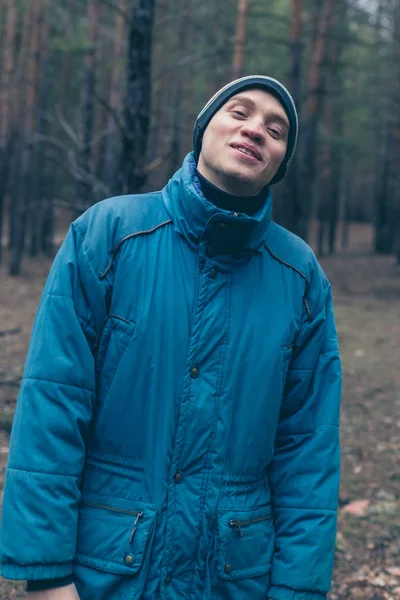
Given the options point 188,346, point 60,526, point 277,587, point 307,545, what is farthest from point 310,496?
point 60,526

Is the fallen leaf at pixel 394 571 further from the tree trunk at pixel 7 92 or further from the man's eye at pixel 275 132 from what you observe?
the tree trunk at pixel 7 92

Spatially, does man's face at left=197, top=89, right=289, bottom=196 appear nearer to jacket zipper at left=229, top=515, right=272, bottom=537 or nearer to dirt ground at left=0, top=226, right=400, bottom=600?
jacket zipper at left=229, top=515, right=272, bottom=537

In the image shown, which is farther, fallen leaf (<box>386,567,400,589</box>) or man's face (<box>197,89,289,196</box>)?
fallen leaf (<box>386,567,400,589</box>)

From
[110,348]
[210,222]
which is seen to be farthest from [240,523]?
[210,222]

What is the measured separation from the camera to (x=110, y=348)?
6.37 ft

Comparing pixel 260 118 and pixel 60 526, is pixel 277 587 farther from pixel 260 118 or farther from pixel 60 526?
pixel 260 118

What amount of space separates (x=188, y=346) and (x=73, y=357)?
0.31 metres

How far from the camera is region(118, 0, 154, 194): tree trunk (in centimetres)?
645

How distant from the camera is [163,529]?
1896mm

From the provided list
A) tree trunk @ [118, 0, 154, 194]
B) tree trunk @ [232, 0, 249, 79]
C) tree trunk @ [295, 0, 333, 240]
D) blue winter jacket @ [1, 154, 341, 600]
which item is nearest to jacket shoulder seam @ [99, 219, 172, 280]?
blue winter jacket @ [1, 154, 341, 600]

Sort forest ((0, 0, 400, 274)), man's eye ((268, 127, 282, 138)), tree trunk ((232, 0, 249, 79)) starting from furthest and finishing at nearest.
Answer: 1. tree trunk ((232, 0, 249, 79))
2. forest ((0, 0, 400, 274))
3. man's eye ((268, 127, 282, 138))

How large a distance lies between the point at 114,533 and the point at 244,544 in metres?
0.37

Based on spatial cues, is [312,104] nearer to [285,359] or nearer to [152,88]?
[152,88]

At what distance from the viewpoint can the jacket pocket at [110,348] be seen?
1.93 m
